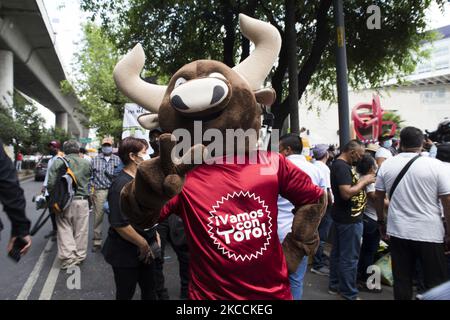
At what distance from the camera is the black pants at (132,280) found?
3.07 metres

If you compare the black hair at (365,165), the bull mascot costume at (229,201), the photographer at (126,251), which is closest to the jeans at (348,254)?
the black hair at (365,165)

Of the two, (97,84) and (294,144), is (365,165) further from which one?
(97,84)

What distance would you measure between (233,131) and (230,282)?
77 cm

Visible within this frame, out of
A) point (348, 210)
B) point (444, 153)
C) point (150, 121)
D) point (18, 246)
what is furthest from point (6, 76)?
point (444, 153)

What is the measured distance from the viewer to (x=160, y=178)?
1.62 m

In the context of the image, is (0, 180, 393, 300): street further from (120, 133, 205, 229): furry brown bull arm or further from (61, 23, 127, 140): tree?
(61, 23, 127, 140): tree

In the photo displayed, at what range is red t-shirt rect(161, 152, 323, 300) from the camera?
192cm

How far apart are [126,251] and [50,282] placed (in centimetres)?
269

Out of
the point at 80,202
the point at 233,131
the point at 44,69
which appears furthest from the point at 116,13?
the point at 44,69

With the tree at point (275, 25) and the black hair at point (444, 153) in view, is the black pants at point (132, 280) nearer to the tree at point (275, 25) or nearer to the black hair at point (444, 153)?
the black hair at point (444, 153)

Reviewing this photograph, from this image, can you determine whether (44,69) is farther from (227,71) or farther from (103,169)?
(227,71)

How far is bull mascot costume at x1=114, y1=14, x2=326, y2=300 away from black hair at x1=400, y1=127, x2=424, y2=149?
6.41ft

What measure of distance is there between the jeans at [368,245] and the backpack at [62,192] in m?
4.12
